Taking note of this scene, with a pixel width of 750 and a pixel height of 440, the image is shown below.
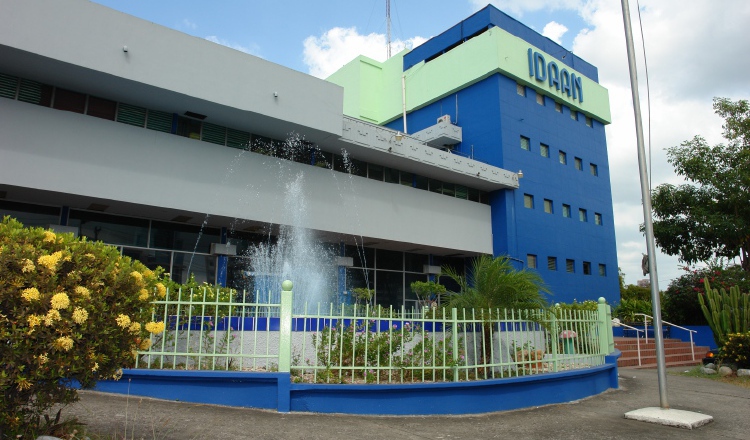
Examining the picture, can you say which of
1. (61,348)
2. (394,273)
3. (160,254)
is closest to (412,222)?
(394,273)

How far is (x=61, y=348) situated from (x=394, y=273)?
1834cm

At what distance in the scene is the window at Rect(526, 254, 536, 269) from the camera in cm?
2373

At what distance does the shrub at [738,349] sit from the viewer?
1327 cm

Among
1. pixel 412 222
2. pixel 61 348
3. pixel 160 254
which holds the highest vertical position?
pixel 412 222

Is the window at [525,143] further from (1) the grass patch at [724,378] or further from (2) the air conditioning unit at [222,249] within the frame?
(2) the air conditioning unit at [222,249]

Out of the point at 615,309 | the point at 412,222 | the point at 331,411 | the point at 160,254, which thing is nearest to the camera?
the point at 331,411

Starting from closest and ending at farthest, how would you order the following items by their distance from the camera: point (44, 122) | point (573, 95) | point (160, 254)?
1. point (44, 122)
2. point (160, 254)
3. point (573, 95)

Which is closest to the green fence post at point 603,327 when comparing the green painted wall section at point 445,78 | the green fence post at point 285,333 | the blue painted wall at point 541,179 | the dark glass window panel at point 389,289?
the green fence post at point 285,333

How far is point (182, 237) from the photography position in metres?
16.9

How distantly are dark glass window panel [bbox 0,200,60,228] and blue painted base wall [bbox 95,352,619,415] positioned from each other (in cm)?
921

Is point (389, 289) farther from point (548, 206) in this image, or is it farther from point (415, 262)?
point (548, 206)

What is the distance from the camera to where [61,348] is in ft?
13.6

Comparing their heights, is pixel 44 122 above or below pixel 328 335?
above

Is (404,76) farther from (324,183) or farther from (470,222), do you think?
(324,183)
